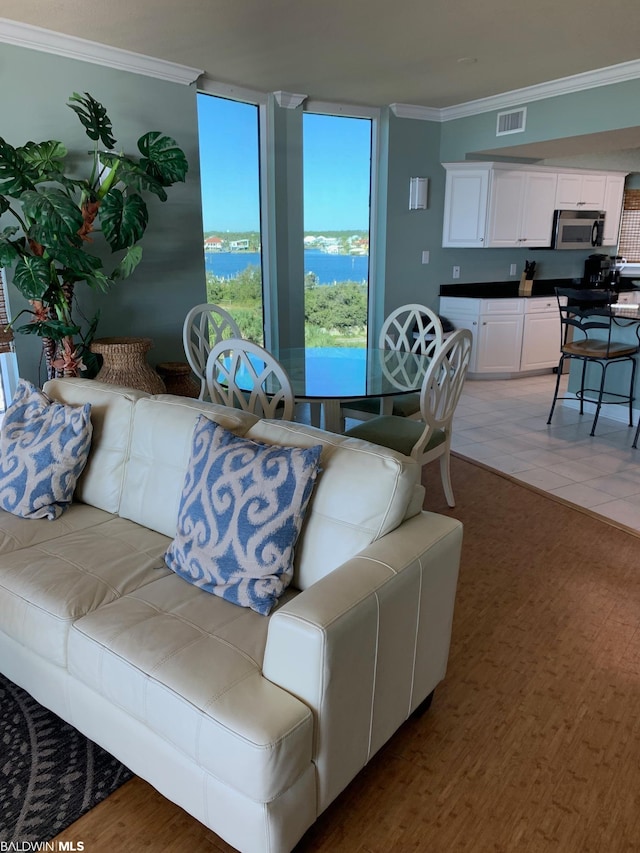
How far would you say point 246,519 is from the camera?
5.75 feet

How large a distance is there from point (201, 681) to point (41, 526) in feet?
3.66

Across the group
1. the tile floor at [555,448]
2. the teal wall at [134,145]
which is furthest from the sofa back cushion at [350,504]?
the teal wall at [134,145]

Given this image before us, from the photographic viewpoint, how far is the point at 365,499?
1751 millimetres

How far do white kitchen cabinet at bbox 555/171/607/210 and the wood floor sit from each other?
5093 mm

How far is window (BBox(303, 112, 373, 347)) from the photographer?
18.2 feet

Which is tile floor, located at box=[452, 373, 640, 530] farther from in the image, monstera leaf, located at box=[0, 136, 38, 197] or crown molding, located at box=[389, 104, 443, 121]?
monstera leaf, located at box=[0, 136, 38, 197]

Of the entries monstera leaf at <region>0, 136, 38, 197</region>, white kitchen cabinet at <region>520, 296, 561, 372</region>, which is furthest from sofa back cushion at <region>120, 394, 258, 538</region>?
white kitchen cabinet at <region>520, 296, 561, 372</region>

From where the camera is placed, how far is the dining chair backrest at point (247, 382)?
9.69 ft

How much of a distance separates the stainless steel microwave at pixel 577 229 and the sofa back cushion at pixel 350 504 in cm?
586

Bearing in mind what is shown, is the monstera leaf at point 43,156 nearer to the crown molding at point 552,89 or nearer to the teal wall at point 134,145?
the teal wall at point 134,145

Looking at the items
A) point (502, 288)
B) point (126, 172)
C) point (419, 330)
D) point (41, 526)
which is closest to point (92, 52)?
point (126, 172)

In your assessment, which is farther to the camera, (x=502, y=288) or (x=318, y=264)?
(x=502, y=288)

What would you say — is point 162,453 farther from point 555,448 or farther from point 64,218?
point 555,448

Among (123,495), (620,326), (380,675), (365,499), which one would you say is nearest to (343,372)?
(123,495)
